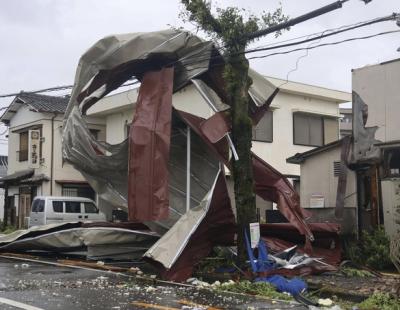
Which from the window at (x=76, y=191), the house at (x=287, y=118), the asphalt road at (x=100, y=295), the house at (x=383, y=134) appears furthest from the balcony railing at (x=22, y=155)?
the house at (x=383, y=134)

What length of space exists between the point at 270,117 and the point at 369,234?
12.8 metres

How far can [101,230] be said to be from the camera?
14414 millimetres

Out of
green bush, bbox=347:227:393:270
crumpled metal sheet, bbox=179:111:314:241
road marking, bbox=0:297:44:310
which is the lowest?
road marking, bbox=0:297:44:310

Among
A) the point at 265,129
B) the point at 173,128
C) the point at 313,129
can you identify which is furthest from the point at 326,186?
the point at 313,129

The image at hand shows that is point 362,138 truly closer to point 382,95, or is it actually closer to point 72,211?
point 382,95

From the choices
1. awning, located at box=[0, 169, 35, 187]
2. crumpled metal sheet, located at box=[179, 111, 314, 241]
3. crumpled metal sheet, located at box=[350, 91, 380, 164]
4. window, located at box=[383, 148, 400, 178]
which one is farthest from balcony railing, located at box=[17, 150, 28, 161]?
window, located at box=[383, 148, 400, 178]

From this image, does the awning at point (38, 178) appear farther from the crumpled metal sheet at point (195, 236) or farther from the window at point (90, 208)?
the crumpled metal sheet at point (195, 236)

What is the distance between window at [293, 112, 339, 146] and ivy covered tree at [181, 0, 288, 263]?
1506 cm

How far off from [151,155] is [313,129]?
16.9 meters

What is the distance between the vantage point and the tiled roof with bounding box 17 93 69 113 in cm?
3130

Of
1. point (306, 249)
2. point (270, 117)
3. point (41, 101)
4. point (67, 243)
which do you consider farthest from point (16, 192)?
point (306, 249)

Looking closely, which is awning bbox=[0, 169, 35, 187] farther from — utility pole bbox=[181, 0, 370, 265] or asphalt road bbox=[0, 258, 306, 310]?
utility pole bbox=[181, 0, 370, 265]

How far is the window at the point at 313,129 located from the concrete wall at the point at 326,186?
1036 cm

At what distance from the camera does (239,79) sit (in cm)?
1253
